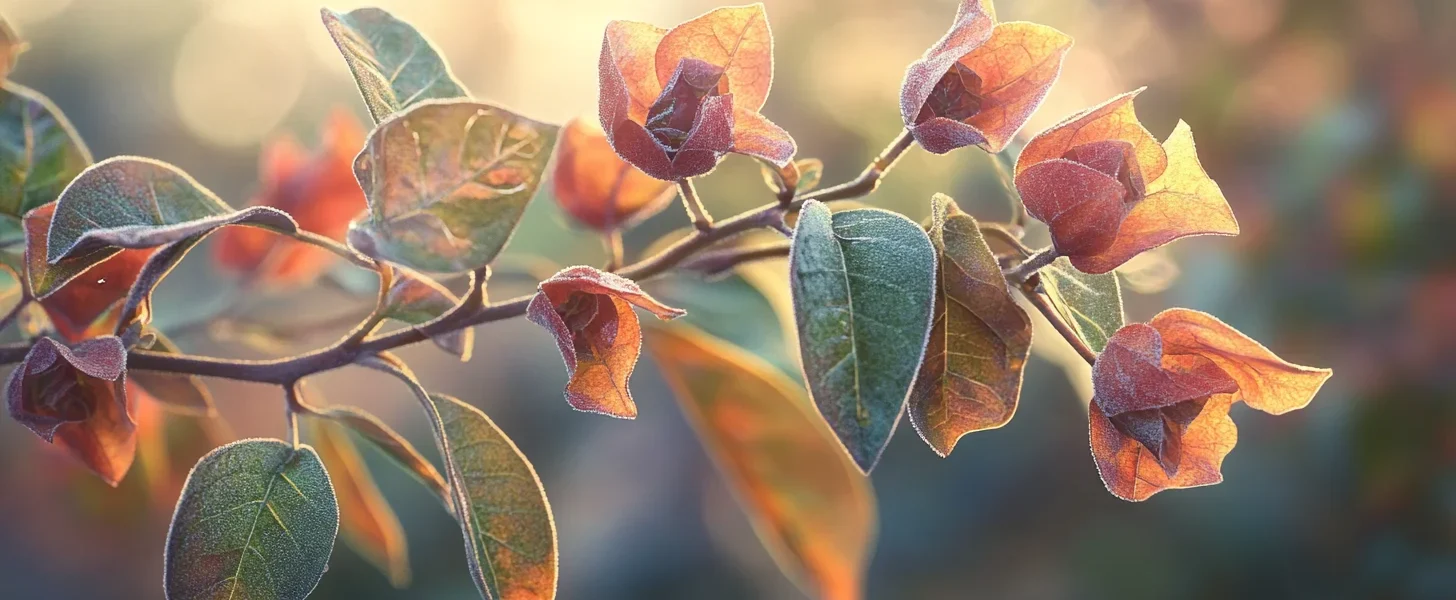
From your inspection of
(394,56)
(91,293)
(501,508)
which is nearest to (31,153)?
(91,293)

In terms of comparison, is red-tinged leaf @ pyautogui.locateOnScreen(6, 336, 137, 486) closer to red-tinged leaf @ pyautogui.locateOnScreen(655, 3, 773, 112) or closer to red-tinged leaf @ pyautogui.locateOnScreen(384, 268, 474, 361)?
red-tinged leaf @ pyautogui.locateOnScreen(384, 268, 474, 361)

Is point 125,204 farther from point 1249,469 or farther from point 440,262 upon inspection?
point 1249,469

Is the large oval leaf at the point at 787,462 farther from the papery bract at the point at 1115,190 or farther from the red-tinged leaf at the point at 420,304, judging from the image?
the papery bract at the point at 1115,190

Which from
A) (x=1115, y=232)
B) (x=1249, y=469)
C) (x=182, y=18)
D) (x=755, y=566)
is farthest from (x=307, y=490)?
(x=182, y=18)

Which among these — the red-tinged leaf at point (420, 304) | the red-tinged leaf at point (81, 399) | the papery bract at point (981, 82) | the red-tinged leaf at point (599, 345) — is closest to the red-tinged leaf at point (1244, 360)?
the papery bract at point (981, 82)

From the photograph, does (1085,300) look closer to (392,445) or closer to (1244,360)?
(1244,360)

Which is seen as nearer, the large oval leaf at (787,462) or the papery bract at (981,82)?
the papery bract at (981,82)

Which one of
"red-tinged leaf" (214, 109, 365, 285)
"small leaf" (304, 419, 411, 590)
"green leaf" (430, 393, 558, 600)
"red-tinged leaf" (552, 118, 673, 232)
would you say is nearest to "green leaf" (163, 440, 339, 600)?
"green leaf" (430, 393, 558, 600)
